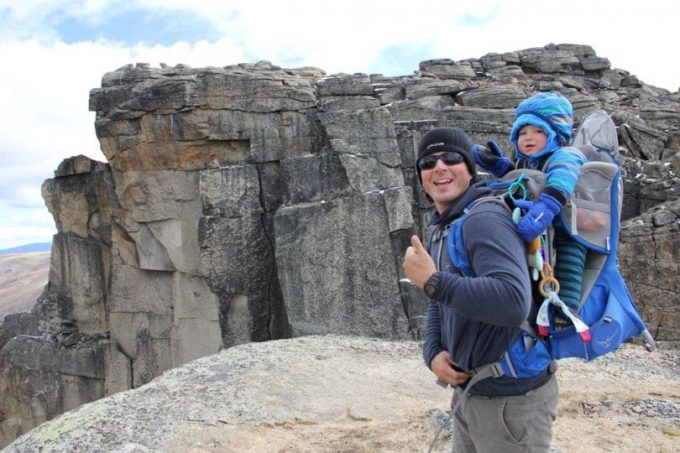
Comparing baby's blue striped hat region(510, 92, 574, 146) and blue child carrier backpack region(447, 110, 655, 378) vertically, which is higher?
baby's blue striped hat region(510, 92, 574, 146)

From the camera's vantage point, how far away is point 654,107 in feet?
56.2

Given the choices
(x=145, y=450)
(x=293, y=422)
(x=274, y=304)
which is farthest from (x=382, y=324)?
(x=145, y=450)

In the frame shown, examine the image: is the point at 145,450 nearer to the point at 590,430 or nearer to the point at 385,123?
the point at 590,430

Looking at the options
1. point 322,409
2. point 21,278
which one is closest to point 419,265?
point 322,409

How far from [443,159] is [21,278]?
8756 cm

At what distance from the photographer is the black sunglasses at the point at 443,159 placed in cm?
314

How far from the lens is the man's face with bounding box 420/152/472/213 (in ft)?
10.3

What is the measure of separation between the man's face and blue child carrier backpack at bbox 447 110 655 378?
19 cm

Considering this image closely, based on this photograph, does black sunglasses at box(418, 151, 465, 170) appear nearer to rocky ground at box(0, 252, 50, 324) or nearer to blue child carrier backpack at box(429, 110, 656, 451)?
blue child carrier backpack at box(429, 110, 656, 451)

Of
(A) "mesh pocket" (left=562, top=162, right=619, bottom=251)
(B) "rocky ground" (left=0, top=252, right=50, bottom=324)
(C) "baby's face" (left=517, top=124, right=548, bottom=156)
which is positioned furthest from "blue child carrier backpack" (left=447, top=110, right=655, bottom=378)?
(B) "rocky ground" (left=0, top=252, right=50, bottom=324)

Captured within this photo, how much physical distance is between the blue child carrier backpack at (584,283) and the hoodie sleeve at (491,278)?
14 cm

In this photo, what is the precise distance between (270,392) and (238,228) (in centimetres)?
673

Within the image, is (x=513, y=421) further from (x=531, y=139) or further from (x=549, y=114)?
(x=549, y=114)

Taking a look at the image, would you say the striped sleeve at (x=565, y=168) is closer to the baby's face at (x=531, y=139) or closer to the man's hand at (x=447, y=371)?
the baby's face at (x=531, y=139)
